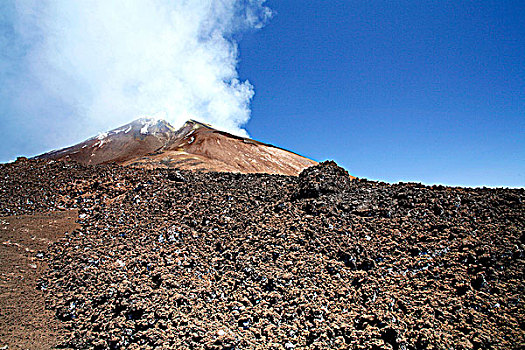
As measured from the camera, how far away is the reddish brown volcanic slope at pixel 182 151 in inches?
1581

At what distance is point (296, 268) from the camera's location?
5.79 meters

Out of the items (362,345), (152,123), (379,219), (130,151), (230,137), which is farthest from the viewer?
(152,123)

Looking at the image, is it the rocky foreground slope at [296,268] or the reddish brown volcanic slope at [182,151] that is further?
the reddish brown volcanic slope at [182,151]

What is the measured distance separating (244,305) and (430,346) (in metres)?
3.13

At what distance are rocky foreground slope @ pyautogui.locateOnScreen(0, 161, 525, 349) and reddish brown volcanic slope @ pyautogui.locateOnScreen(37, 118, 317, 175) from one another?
2349 cm

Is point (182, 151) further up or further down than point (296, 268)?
further up

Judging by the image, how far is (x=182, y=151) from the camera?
159 ft

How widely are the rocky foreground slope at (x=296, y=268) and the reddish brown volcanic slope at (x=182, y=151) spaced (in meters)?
23.5

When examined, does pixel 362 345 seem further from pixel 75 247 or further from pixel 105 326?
pixel 75 247

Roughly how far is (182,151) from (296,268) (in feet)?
150

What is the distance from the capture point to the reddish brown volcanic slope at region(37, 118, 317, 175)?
132ft

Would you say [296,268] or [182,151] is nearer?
[296,268]

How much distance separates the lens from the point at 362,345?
13.9ft

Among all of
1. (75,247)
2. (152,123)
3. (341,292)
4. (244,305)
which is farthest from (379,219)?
(152,123)
